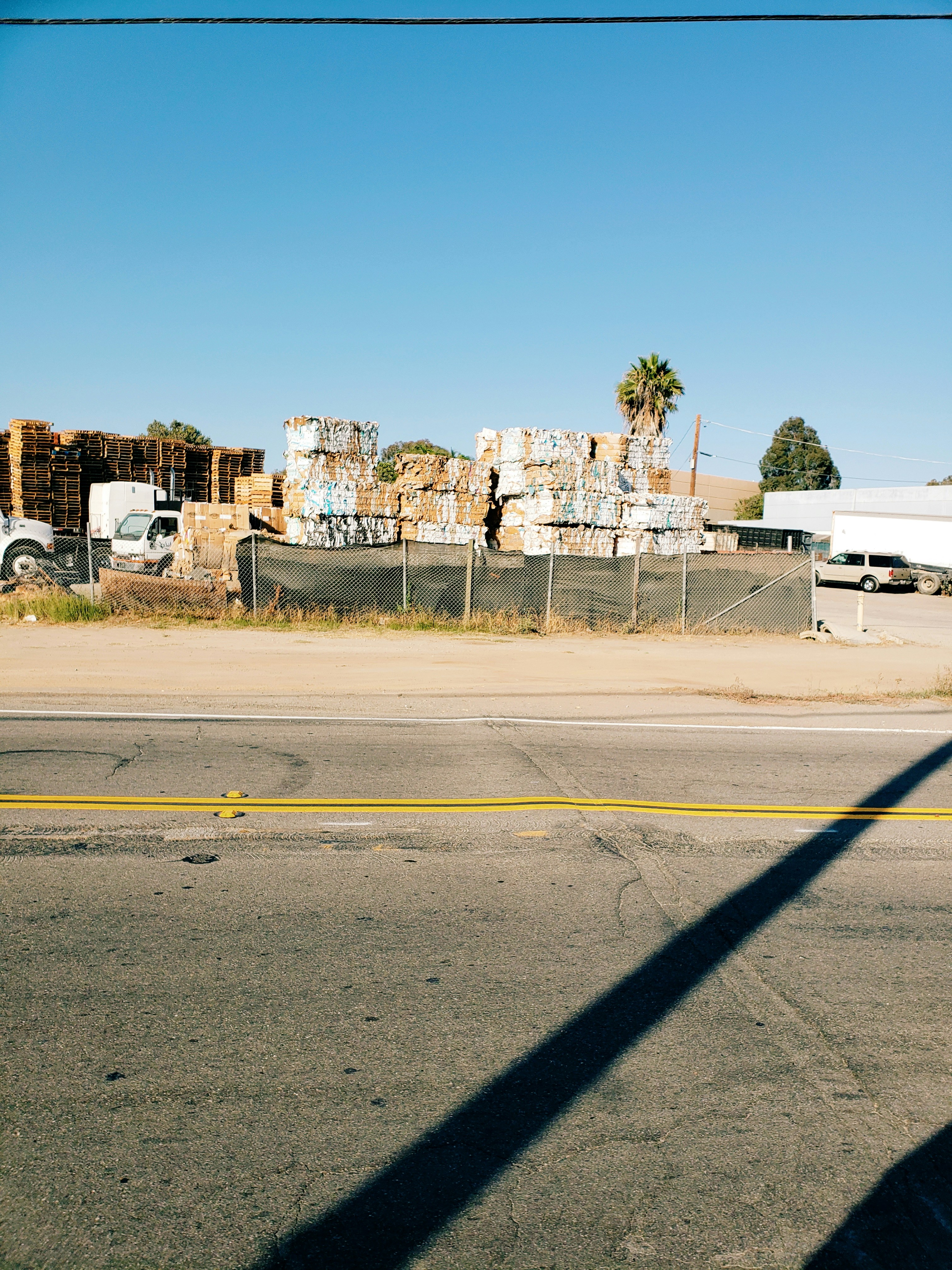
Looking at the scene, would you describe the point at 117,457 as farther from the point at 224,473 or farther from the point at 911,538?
the point at 911,538

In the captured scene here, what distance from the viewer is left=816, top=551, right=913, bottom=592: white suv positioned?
40.8 meters

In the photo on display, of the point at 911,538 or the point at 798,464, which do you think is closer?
the point at 911,538

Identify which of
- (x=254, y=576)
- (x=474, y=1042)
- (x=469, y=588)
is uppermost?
(x=254, y=576)

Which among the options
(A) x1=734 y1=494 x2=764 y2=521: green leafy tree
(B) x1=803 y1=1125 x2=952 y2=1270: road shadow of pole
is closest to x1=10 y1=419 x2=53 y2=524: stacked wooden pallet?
(B) x1=803 y1=1125 x2=952 y2=1270: road shadow of pole

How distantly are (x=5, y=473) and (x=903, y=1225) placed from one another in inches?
1432

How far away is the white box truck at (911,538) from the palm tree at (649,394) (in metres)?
11.9

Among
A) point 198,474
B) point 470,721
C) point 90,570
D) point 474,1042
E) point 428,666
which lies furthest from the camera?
point 198,474

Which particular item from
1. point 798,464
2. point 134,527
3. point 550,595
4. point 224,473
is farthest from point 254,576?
point 798,464

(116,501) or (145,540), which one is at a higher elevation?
(116,501)

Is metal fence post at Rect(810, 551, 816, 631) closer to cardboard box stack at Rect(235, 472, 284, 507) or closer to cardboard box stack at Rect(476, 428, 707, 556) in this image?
cardboard box stack at Rect(476, 428, 707, 556)

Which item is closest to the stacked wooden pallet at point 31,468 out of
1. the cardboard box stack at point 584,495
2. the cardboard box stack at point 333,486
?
the cardboard box stack at point 333,486

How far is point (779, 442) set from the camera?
101 meters

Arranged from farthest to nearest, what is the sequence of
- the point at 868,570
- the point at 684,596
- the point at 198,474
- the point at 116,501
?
the point at 868,570
the point at 198,474
the point at 116,501
the point at 684,596

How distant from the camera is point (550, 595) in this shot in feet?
64.4
